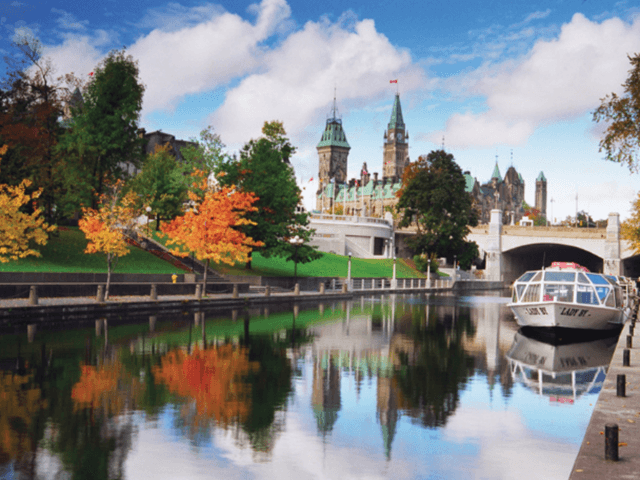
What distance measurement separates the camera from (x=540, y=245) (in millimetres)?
99250

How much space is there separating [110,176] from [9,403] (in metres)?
43.7

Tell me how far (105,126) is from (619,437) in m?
45.9

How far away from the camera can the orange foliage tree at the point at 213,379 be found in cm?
1134

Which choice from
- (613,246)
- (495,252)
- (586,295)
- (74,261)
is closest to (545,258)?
(495,252)

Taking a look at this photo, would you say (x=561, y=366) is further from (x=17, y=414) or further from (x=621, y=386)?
(x=17, y=414)

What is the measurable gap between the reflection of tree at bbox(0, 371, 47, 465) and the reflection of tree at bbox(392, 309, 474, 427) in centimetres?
605

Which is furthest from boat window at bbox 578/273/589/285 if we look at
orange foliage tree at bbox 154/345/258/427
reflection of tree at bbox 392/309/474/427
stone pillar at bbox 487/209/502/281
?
stone pillar at bbox 487/209/502/281

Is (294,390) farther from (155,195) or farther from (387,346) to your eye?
(155,195)

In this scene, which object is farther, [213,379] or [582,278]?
[582,278]

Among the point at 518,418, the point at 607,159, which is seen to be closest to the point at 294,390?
the point at 518,418

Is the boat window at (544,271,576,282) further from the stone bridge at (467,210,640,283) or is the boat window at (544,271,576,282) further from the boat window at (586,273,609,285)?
the stone bridge at (467,210,640,283)

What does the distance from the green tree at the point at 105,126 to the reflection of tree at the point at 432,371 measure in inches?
1193

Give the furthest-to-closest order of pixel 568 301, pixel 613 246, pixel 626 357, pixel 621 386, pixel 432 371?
1. pixel 613 246
2. pixel 568 301
3. pixel 432 371
4. pixel 626 357
5. pixel 621 386

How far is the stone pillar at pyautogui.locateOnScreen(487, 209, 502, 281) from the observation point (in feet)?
315
